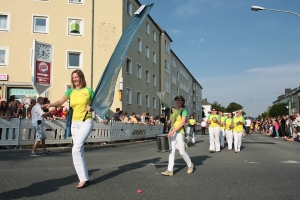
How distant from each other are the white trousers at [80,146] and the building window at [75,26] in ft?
72.3

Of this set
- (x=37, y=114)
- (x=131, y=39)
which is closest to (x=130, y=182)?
(x=131, y=39)

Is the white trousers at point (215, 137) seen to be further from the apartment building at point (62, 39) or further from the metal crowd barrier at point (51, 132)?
the apartment building at point (62, 39)

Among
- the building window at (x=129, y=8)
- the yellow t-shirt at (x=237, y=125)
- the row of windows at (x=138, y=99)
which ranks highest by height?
the building window at (x=129, y=8)

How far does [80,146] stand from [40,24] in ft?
76.0

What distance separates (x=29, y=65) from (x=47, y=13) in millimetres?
4762

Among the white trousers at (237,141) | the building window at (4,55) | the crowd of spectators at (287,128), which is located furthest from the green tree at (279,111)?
the white trousers at (237,141)

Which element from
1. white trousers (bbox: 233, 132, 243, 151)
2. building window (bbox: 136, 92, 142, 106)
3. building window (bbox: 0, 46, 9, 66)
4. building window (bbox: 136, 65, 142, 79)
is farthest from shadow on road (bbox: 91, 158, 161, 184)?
building window (bbox: 136, 65, 142, 79)

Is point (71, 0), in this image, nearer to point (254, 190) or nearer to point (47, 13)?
point (47, 13)

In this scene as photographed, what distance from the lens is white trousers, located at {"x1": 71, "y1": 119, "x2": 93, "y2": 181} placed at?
543 centimetres

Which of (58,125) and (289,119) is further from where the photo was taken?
(289,119)

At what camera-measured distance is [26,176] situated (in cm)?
634

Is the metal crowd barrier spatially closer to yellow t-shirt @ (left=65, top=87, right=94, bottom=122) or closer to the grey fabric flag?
the grey fabric flag

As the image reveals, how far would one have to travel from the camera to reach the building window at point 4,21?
25016mm

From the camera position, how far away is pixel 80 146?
5.46 m
